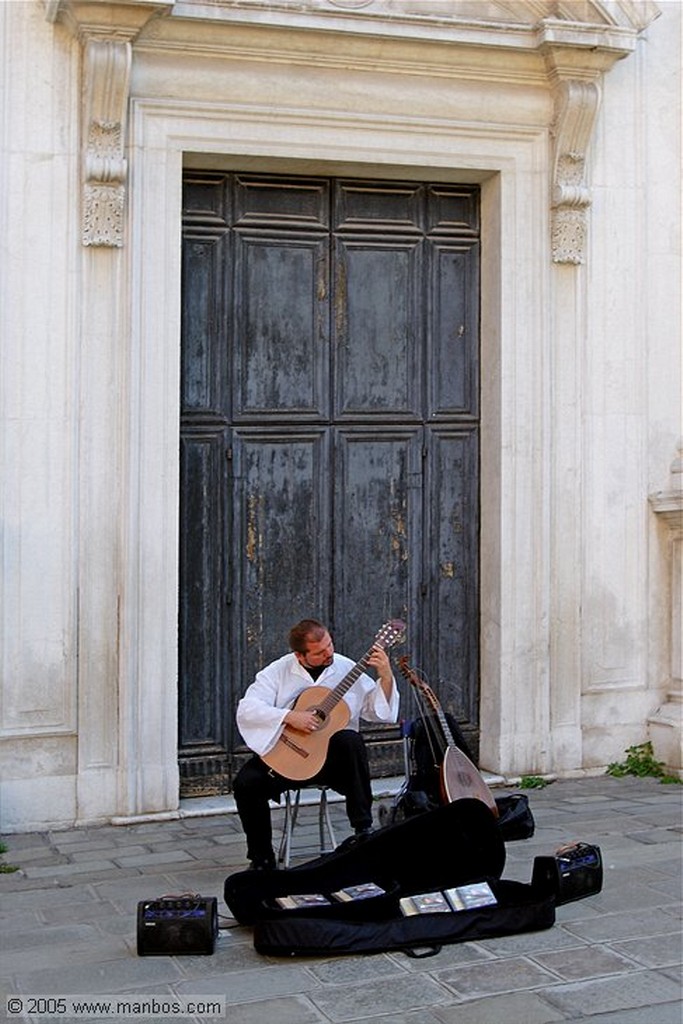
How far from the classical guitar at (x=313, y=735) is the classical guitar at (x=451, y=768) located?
364 mm

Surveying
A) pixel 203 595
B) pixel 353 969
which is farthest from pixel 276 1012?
pixel 203 595

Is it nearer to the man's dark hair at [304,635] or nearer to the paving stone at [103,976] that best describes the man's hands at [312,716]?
the man's dark hair at [304,635]

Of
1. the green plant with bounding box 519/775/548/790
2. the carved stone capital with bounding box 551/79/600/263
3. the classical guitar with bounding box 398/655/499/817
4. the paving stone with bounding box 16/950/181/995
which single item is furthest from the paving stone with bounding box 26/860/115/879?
the carved stone capital with bounding box 551/79/600/263

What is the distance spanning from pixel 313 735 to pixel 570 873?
1284 millimetres

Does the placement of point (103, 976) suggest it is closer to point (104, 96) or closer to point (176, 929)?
point (176, 929)

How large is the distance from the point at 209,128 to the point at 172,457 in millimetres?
1865

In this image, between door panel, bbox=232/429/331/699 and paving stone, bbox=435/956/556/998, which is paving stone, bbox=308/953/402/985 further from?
door panel, bbox=232/429/331/699

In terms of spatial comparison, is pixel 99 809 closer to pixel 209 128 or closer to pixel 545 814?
pixel 545 814

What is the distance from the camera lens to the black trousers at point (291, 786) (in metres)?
6.44

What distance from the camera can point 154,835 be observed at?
300 inches

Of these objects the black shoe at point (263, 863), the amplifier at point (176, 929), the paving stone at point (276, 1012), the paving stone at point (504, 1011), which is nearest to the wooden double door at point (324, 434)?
the black shoe at point (263, 863)

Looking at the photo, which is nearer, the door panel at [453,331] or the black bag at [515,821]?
the black bag at [515,821]

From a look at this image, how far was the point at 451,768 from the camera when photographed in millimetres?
6781

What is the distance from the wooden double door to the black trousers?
188 centimetres
